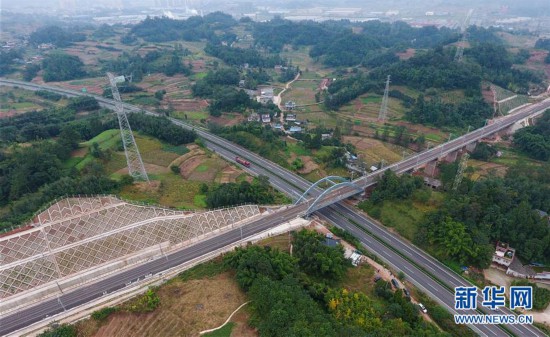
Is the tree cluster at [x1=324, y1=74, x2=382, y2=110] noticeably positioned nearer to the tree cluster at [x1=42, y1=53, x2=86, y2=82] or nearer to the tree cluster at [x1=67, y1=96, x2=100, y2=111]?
the tree cluster at [x1=67, y1=96, x2=100, y2=111]

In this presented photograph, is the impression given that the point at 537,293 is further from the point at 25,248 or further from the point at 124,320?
the point at 25,248

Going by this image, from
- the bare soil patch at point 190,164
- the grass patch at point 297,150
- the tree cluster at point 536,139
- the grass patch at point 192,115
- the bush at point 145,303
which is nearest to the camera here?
the bush at point 145,303

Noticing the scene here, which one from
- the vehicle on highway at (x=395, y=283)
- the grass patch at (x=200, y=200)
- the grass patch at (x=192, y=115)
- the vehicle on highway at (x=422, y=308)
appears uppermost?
the grass patch at (x=200, y=200)

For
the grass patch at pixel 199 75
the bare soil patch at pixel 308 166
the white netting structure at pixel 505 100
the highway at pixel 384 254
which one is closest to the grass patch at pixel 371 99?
the white netting structure at pixel 505 100

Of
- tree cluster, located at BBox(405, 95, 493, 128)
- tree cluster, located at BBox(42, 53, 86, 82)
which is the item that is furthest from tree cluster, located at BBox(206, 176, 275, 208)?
tree cluster, located at BBox(42, 53, 86, 82)

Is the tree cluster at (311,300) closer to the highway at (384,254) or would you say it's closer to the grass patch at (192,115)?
the highway at (384,254)

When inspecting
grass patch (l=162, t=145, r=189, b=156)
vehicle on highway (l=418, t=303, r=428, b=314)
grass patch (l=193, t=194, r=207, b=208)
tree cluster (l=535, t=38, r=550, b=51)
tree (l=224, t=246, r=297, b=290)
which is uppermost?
tree cluster (l=535, t=38, r=550, b=51)
